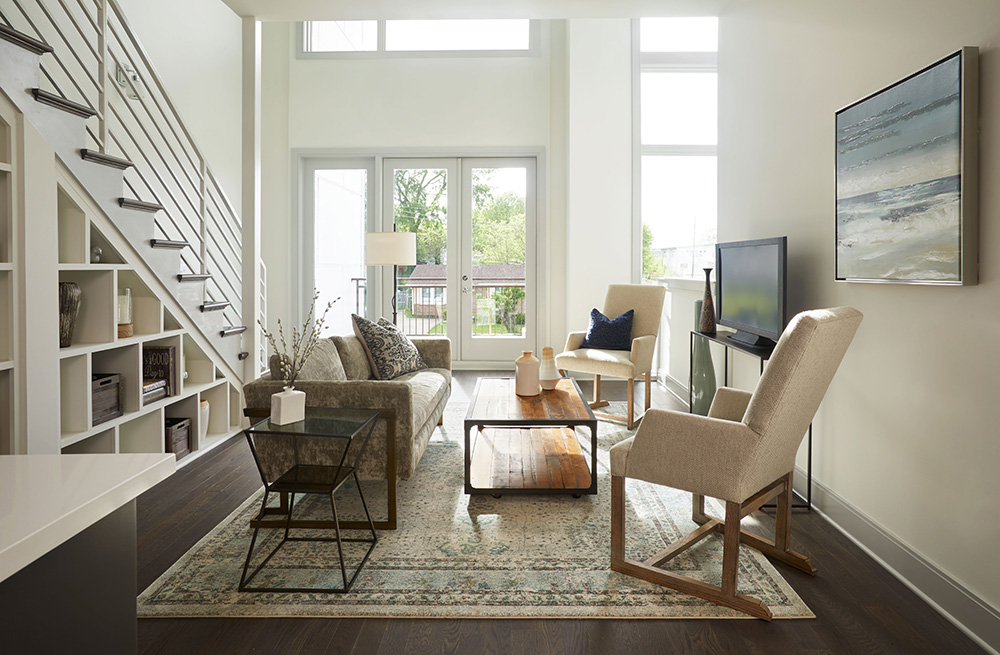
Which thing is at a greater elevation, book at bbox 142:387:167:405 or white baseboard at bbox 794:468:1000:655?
book at bbox 142:387:167:405

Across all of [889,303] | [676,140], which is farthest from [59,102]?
[676,140]

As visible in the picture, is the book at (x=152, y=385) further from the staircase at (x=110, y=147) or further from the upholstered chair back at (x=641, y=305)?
the upholstered chair back at (x=641, y=305)

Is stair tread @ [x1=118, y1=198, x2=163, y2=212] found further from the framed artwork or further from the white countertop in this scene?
the framed artwork

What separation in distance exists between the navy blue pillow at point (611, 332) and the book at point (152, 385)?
3.07m

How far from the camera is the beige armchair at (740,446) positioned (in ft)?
6.55

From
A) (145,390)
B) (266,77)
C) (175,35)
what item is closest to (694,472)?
(145,390)

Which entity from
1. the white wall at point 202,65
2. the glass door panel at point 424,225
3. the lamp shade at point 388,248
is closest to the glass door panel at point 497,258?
the glass door panel at point 424,225

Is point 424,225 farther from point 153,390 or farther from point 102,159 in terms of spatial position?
point 102,159

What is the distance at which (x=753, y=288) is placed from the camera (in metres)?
3.46

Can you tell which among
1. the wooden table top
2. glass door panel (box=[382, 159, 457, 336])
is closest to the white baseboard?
the wooden table top

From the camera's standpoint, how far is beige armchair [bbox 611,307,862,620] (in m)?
2.00

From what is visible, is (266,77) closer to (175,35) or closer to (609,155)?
(175,35)

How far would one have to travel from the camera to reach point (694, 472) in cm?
212

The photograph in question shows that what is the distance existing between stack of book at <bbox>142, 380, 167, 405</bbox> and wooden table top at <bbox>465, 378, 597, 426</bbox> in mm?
1720
